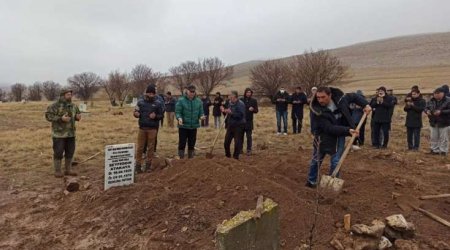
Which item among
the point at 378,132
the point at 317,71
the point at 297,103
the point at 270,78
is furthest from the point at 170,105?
the point at 270,78

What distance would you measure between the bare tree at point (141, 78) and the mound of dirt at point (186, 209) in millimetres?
51420

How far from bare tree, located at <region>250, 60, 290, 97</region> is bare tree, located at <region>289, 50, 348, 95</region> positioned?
12.9 ft

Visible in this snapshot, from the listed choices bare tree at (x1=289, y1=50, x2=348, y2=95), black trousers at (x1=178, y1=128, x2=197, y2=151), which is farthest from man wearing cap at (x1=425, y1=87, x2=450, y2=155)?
bare tree at (x1=289, y1=50, x2=348, y2=95)

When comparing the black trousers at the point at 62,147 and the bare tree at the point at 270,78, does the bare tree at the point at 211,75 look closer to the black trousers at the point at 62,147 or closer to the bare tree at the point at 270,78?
the bare tree at the point at 270,78

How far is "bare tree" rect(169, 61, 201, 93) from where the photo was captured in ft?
208

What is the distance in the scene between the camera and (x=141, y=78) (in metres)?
62.0

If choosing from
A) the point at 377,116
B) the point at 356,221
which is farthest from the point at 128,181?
the point at 377,116

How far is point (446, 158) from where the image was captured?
10492 mm

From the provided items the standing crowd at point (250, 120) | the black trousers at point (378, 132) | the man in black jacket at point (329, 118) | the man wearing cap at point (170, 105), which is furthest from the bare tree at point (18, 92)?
the man in black jacket at point (329, 118)

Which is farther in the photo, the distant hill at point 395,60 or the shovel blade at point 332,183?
the distant hill at point 395,60

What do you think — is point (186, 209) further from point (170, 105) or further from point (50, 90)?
point (50, 90)

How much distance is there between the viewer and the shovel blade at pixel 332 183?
6.11 m

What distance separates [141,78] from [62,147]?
54.2 metres

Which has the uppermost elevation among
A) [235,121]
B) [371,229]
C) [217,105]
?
[217,105]
